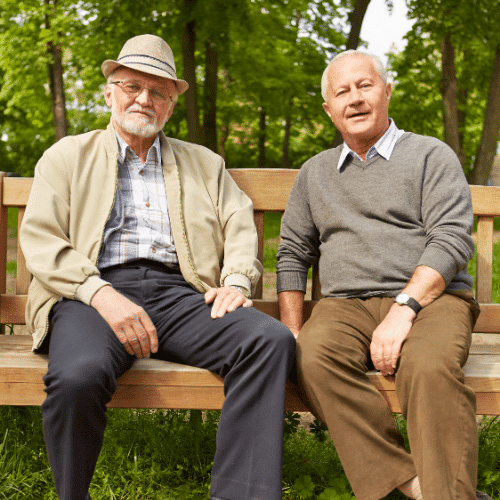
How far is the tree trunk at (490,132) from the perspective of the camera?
447 inches

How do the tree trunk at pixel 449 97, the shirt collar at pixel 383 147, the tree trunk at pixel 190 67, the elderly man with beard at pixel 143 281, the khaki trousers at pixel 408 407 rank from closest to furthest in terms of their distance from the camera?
the khaki trousers at pixel 408 407 < the elderly man with beard at pixel 143 281 < the shirt collar at pixel 383 147 < the tree trunk at pixel 190 67 < the tree trunk at pixel 449 97

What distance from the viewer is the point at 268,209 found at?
3.50 m

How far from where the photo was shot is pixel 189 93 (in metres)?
11.2

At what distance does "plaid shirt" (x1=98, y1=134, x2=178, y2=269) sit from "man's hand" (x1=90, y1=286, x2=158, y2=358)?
340mm

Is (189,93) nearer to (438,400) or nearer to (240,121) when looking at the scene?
(240,121)

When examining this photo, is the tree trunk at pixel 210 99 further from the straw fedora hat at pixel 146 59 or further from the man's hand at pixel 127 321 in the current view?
the man's hand at pixel 127 321

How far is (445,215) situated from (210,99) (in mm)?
10696

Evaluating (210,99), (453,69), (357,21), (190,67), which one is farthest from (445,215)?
(453,69)

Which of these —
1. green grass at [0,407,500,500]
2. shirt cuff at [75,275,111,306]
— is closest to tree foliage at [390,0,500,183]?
green grass at [0,407,500,500]

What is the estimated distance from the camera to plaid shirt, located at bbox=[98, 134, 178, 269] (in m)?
2.98

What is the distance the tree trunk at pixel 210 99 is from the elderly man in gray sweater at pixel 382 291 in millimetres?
9435

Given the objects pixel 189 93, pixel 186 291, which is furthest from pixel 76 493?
pixel 189 93

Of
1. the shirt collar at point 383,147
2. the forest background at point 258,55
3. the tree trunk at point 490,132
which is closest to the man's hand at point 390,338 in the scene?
the shirt collar at point 383,147

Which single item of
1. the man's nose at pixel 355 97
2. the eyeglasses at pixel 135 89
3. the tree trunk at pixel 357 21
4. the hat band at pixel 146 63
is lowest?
the man's nose at pixel 355 97
